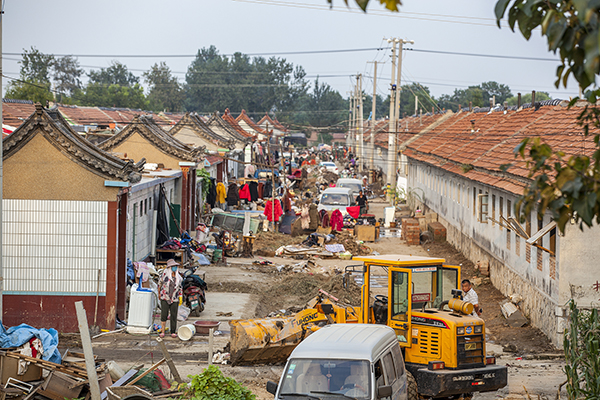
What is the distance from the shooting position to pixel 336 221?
1162 inches

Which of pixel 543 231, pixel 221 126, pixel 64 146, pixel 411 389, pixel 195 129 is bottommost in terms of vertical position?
pixel 411 389

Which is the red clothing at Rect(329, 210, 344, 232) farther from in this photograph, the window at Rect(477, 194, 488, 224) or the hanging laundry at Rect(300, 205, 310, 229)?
the window at Rect(477, 194, 488, 224)

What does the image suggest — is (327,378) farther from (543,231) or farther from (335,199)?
(335,199)

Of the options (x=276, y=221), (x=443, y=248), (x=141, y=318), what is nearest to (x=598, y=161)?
(x=141, y=318)

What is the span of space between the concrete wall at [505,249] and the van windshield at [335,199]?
4.89 m

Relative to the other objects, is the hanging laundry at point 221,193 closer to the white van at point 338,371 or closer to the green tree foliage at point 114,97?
the white van at point 338,371

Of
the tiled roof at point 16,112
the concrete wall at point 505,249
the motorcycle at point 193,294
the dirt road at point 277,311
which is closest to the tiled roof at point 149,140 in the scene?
the tiled roof at point 16,112

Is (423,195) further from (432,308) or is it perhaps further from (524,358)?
(432,308)

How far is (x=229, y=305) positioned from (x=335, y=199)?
16924mm

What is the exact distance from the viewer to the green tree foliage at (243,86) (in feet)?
443

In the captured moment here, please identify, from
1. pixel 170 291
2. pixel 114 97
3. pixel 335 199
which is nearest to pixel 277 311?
pixel 170 291

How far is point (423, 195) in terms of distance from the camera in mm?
39000

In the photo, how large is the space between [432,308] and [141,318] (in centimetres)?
715

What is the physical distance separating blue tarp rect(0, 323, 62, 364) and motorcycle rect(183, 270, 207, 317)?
19.5 feet
